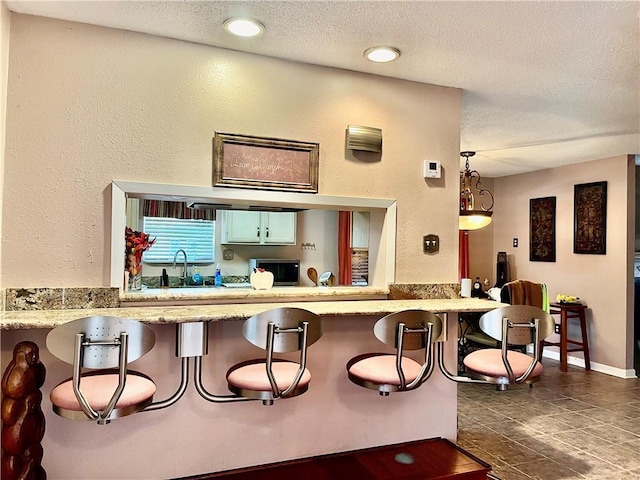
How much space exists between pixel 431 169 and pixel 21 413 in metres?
2.53

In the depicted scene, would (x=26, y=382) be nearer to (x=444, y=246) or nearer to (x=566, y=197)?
(x=444, y=246)

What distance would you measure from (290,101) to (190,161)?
681 mm

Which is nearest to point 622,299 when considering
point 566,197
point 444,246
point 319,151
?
point 566,197

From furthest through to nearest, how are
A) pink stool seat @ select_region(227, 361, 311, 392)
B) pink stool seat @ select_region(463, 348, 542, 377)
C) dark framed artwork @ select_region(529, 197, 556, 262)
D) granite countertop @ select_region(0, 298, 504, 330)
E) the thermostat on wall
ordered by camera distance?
1. dark framed artwork @ select_region(529, 197, 556, 262)
2. the thermostat on wall
3. pink stool seat @ select_region(463, 348, 542, 377)
4. pink stool seat @ select_region(227, 361, 311, 392)
5. granite countertop @ select_region(0, 298, 504, 330)

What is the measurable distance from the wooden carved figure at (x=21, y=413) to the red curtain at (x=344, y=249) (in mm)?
4363

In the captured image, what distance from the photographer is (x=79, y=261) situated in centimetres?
231

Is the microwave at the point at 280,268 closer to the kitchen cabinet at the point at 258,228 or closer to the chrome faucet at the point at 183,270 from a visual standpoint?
the kitchen cabinet at the point at 258,228

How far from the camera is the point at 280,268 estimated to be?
221 inches

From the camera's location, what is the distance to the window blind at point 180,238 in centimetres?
555

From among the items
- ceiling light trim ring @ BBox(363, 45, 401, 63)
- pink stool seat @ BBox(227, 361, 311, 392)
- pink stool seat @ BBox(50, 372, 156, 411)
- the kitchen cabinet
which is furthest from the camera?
the kitchen cabinet

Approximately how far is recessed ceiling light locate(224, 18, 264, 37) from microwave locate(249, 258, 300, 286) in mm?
3414

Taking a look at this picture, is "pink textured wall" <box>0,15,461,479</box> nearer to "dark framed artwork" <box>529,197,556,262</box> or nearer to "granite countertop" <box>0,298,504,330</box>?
"granite countertop" <box>0,298,504,330</box>

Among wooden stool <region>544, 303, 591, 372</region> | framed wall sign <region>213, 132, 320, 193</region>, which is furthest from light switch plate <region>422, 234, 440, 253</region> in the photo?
wooden stool <region>544, 303, 591, 372</region>

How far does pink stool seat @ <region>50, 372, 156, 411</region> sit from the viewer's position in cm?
182
